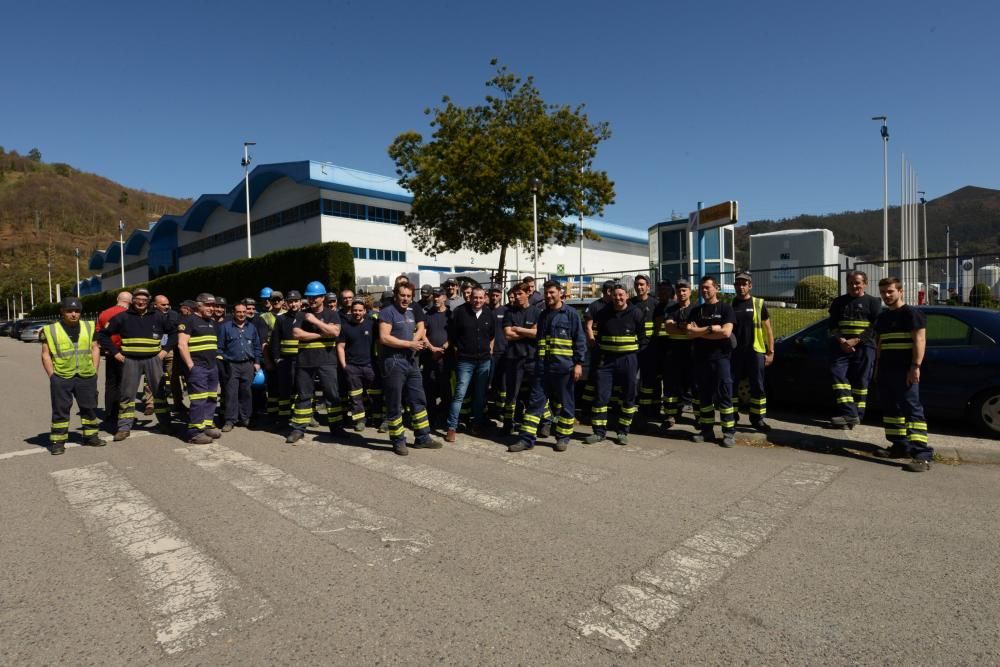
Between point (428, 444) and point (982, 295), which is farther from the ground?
point (982, 295)

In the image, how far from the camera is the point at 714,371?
6.84m

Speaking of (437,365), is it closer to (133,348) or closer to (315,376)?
(315,376)

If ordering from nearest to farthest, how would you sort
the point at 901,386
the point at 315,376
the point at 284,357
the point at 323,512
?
the point at 323,512, the point at 901,386, the point at 315,376, the point at 284,357

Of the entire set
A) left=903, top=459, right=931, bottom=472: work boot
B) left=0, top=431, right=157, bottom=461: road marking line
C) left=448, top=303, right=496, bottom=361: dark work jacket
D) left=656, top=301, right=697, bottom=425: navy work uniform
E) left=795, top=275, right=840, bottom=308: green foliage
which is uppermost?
left=795, top=275, right=840, bottom=308: green foliage

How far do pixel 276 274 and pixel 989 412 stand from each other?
27.7m

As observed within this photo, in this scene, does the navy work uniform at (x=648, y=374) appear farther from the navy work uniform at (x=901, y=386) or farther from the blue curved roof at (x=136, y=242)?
the blue curved roof at (x=136, y=242)

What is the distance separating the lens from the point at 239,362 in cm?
796

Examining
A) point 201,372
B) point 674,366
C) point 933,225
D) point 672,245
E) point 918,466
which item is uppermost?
point 933,225

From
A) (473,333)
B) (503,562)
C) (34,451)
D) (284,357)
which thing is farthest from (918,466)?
(34,451)

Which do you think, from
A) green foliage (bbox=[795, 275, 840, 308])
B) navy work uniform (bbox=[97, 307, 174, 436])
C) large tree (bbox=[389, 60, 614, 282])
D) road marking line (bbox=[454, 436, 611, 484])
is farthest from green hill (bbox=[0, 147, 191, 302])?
road marking line (bbox=[454, 436, 611, 484])

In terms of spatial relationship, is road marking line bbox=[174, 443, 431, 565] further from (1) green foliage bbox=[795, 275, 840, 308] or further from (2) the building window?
(2) the building window

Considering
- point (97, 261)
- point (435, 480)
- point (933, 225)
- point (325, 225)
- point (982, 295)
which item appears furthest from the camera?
point (933, 225)

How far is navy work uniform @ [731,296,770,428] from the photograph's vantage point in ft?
23.6

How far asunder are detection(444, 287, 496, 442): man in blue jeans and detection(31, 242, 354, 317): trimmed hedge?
18.8m
